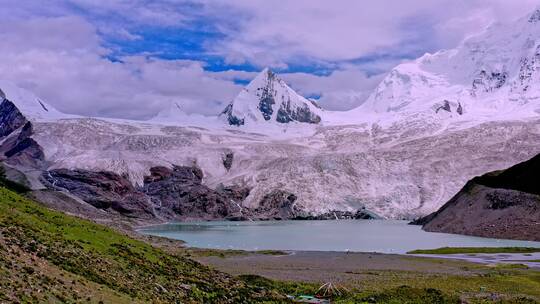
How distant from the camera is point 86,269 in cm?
3062

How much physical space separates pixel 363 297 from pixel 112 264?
1641cm

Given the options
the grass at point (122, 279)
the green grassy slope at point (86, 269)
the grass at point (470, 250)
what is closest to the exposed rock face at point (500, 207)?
the grass at point (470, 250)

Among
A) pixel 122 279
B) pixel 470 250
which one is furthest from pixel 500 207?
pixel 122 279

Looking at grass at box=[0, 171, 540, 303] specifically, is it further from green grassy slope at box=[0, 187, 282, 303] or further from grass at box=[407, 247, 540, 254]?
grass at box=[407, 247, 540, 254]

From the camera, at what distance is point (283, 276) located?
55781mm

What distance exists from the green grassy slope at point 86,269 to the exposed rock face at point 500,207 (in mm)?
91159

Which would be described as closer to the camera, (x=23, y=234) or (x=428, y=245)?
(x=23, y=234)

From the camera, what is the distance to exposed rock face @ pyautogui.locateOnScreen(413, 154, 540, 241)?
122 meters

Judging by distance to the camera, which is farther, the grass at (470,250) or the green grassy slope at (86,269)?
the grass at (470,250)

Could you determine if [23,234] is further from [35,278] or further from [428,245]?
[428,245]

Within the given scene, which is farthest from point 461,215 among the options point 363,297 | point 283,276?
point 363,297

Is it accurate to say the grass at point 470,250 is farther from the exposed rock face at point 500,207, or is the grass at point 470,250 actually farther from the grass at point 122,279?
the grass at point 122,279

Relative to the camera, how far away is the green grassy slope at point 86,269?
2553 centimetres

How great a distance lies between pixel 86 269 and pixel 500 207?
377 feet
